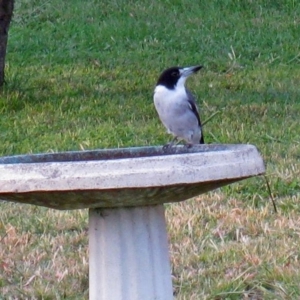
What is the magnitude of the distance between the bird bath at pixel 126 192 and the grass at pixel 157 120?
3.05ft

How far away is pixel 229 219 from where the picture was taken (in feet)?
18.2

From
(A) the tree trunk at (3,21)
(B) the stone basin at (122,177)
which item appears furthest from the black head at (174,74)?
(A) the tree trunk at (3,21)

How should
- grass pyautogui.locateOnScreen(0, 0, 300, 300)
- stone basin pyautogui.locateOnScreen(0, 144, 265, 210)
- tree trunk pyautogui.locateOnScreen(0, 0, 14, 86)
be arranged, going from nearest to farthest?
stone basin pyautogui.locateOnScreen(0, 144, 265, 210)
grass pyautogui.locateOnScreen(0, 0, 300, 300)
tree trunk pyautogui.locateOnScreen(0, 0, 14, 86)

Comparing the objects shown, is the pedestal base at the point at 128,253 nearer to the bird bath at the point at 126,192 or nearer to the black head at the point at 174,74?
the bird bath at the point at 126,192

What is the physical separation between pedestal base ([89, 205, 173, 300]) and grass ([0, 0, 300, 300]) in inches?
35.7

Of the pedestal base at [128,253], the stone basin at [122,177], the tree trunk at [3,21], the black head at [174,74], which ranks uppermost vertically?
the tree trunk at [3,21]

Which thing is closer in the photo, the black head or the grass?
the grass

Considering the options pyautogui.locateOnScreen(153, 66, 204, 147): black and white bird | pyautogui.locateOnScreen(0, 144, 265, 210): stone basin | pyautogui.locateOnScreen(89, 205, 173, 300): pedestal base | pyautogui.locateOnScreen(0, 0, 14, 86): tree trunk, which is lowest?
pyautogui.locateOnScreen(89, 205, 173, 300): pedestal base

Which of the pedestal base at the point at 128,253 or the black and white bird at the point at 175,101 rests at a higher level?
the black and white bird at the point at 175,101

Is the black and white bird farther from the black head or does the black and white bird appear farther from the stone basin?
the stone basin

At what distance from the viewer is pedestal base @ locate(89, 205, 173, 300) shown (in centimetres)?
353

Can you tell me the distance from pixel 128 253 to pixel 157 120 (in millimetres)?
4565

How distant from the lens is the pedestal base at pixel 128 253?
3.53 m

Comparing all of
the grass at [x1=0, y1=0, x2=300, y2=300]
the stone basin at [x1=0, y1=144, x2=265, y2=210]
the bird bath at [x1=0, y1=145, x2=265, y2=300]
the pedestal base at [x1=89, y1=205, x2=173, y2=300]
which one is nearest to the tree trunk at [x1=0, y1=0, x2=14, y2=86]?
the grass at [x1=0, y1=0, x2=300, y2=300]
